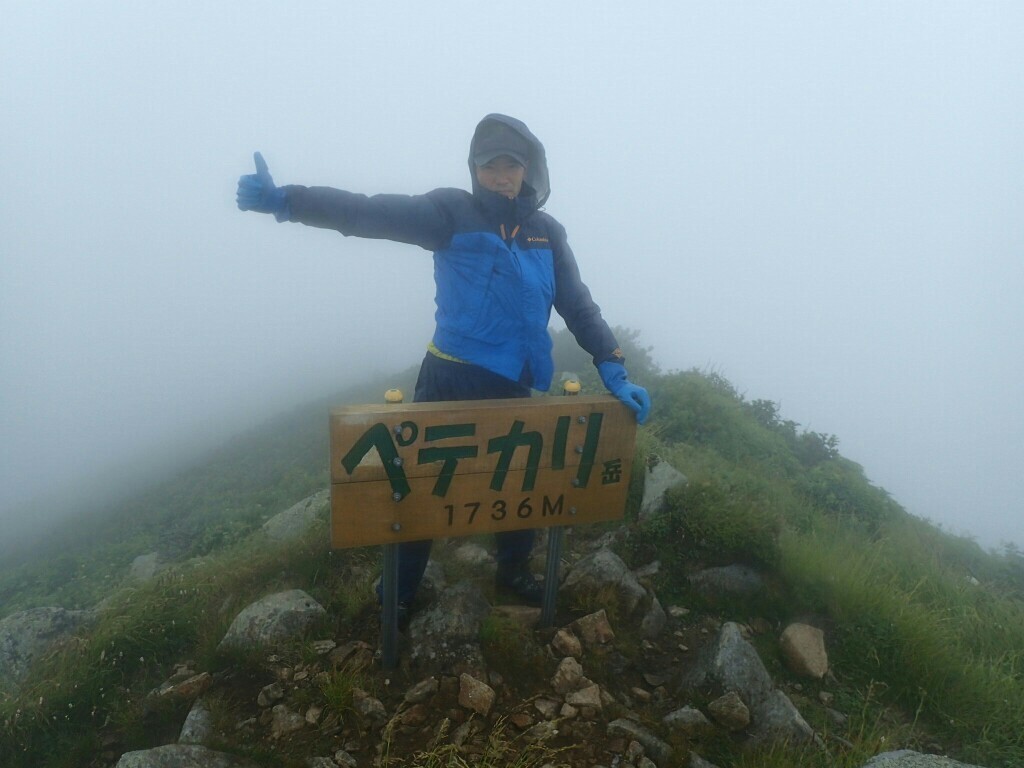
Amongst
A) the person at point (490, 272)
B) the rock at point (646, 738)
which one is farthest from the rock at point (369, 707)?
the rock at point (646, 738)

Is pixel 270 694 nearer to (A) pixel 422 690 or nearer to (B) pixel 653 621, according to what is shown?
(A) pixel 422 690

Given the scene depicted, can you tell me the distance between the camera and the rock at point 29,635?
367cm

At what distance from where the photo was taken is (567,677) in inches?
120

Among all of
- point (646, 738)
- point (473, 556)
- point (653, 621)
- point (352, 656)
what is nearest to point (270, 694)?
point (352, 656)

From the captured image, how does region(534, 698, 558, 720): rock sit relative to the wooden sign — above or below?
below

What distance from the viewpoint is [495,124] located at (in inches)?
122

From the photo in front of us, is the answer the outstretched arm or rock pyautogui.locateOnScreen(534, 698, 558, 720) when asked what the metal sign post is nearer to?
rock pyautogui.locateOnScreen(534, 698, 558, 720)

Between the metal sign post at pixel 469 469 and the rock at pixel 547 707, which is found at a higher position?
the metal sign post at pixel 469 469

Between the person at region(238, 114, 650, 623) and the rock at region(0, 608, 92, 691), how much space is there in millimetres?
2515

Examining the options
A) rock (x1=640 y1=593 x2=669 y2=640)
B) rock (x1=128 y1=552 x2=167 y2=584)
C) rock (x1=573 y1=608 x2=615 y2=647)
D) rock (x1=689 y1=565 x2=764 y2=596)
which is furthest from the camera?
rock (x1=128 y1=552 x2=167 y2=584)

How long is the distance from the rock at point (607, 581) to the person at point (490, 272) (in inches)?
40.9

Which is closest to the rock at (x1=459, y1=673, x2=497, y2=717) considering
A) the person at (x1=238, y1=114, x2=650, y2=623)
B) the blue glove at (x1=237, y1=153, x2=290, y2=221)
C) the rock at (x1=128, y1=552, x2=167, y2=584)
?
the person at (x1=238, y1=114, x2=650, y2=623)

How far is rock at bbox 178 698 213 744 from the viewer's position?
2623 millimetres

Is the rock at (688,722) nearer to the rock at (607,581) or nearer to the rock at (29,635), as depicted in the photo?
the rock at (607,581)
